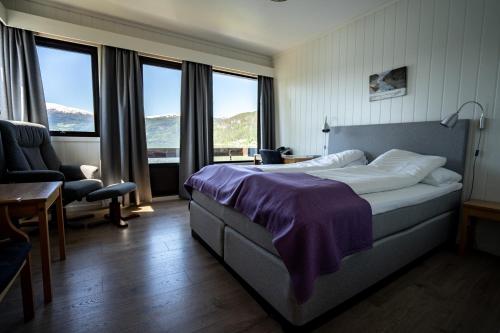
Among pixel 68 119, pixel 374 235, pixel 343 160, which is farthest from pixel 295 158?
pixel 68 119

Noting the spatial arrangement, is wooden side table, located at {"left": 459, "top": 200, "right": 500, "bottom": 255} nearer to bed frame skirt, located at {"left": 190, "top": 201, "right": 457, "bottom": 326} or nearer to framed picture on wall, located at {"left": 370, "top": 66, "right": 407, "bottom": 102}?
bed frame skirt, located at {"left": 190, "top": 201, "right": 457, "bottom": 326}

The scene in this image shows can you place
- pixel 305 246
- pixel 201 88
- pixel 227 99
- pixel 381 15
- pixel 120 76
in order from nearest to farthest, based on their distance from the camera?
pixel 305 246 → pixel 381 15 → pixel 120 76 → pixel 201 88 → pixel 227 99

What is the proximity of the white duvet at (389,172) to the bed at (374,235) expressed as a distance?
0.08m

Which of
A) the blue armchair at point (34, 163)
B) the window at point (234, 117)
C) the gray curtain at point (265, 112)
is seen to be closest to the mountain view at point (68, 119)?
the blue armchair at point (34, 163)

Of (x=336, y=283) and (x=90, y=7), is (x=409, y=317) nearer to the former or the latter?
(x=336, y=283)

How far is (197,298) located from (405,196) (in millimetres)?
1682

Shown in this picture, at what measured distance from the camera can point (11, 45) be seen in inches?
111

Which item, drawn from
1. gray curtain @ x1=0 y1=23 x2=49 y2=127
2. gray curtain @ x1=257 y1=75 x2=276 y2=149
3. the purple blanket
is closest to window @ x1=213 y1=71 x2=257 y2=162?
gray curtain @ x1=257 y1=75 x2=276 y2=149

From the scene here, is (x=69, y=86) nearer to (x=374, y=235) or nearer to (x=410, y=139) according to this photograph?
(x=374, y=235)

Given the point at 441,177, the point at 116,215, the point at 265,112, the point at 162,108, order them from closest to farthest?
the point at 441,177, the point at 116,215, the point at 162,108, the point at 265,112

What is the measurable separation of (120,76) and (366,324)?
4.03 m

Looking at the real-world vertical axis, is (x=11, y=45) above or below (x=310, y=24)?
below

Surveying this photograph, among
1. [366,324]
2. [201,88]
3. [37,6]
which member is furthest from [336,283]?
[37,6]

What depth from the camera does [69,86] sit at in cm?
333
